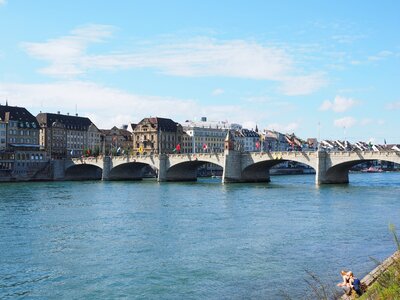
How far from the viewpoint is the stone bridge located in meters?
86.1

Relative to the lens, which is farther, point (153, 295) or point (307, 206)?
point (307, 206)

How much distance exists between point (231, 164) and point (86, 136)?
79.3 metres

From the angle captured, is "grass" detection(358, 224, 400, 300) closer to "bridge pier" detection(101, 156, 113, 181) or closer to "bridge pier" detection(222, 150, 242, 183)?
"bridge pier" detection(222, 150, 242, 183)

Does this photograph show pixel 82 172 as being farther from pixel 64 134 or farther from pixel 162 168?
pixel 64 134

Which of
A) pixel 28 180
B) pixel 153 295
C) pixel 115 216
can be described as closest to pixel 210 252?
pixel 153 295

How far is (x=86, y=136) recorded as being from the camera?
168m

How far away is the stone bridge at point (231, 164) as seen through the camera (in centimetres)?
8612

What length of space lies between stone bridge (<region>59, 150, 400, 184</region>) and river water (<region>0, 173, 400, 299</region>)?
29579 millimetres

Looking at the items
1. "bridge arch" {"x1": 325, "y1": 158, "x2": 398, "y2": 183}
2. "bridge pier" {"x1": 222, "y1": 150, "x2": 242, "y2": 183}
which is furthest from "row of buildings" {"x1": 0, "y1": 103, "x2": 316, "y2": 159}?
"bridge arch" {"x1": 325, "y1": 158, "x2": 398, "y2": 183}

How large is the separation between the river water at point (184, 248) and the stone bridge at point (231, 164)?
2958cm

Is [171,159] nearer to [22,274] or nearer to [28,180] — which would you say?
[28,180]

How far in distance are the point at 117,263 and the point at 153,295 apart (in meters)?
5.94

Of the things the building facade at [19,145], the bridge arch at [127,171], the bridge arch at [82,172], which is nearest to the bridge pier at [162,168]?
the bridge arch at [127,171]

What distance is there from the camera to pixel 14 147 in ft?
396
